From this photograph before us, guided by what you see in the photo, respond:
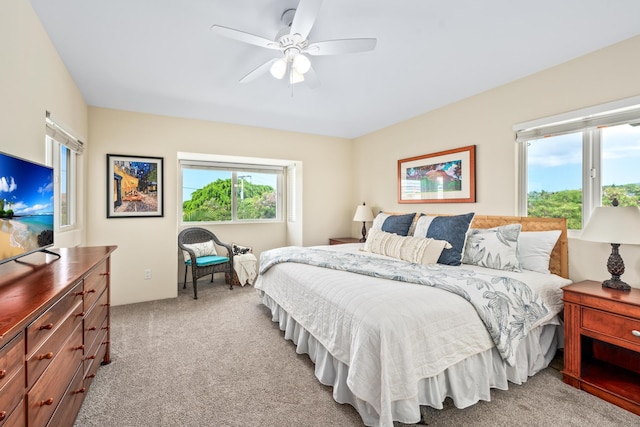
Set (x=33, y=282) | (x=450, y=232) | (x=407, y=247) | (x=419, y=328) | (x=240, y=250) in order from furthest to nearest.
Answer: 1. (x=240, y=250)
2. (x=407, y=247)
3. (x=450, y=232)
4. (x=419, y=328)
5. (x=33, y=282)

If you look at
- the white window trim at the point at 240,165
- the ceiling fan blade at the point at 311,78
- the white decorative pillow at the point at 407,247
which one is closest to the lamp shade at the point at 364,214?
the white decorative pillow at the point at 407,247

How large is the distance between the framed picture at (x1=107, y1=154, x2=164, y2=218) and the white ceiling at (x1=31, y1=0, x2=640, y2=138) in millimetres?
657

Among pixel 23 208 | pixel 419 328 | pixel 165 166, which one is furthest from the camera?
Answer: pixel 165 166

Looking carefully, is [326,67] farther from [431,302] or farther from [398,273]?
[431,302]

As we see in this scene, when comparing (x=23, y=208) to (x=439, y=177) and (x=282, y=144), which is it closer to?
(x=282, y=144)

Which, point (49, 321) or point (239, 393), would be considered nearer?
point (49, 321)

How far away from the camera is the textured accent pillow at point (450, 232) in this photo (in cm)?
276

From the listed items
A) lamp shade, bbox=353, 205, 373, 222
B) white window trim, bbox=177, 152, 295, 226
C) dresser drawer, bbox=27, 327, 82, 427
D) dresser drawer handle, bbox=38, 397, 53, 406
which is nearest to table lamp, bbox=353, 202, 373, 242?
lamp shade, bbox=353, 205, 373, 222

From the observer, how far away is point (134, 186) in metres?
3.81

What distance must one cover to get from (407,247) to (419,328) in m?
1.45

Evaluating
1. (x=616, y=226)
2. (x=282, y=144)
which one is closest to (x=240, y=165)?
(x=282, y=144)

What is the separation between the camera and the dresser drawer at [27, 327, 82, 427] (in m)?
1.06

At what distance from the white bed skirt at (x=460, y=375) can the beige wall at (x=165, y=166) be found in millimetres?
2501

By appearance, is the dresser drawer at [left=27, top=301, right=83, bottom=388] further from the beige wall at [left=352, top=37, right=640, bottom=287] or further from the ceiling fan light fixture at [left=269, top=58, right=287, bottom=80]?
the beige wall at [left=352, top=37, right=640, bottom=287]
